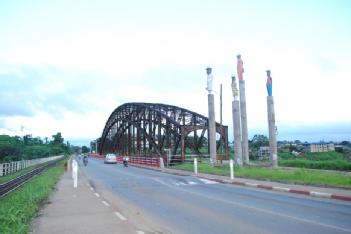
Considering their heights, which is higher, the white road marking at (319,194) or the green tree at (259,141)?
the green tree at (259,141)

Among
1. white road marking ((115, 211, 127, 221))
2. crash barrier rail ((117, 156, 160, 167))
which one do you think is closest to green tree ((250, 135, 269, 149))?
crash barrier rail ((117, 156, 160, 167))

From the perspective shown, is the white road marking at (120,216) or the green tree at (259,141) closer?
the white road marking at (120,216)

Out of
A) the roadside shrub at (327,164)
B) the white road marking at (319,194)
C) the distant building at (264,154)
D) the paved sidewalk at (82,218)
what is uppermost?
the distant building at (264,154)

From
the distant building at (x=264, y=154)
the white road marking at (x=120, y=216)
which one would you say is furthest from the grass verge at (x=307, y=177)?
the distant building at (x=264, y=154)

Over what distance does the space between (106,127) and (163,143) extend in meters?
52.5

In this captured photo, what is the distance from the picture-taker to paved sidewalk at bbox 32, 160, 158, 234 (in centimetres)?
966

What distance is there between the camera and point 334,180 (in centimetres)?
1822

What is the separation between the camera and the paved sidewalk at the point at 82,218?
9.66 meters

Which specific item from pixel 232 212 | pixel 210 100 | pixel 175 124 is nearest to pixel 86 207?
pixel 232 212

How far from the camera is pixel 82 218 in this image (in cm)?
1140

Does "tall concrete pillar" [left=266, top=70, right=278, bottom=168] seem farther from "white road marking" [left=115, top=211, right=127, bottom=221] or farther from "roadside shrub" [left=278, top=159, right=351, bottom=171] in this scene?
"white road marking" [left=115, top=211, right=127, bottom=221]

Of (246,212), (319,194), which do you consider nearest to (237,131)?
(319,194)

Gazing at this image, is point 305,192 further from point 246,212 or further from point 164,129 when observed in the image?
point 164,129

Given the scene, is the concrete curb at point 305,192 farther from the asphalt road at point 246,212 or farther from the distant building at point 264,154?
the distant building at point 264,154
